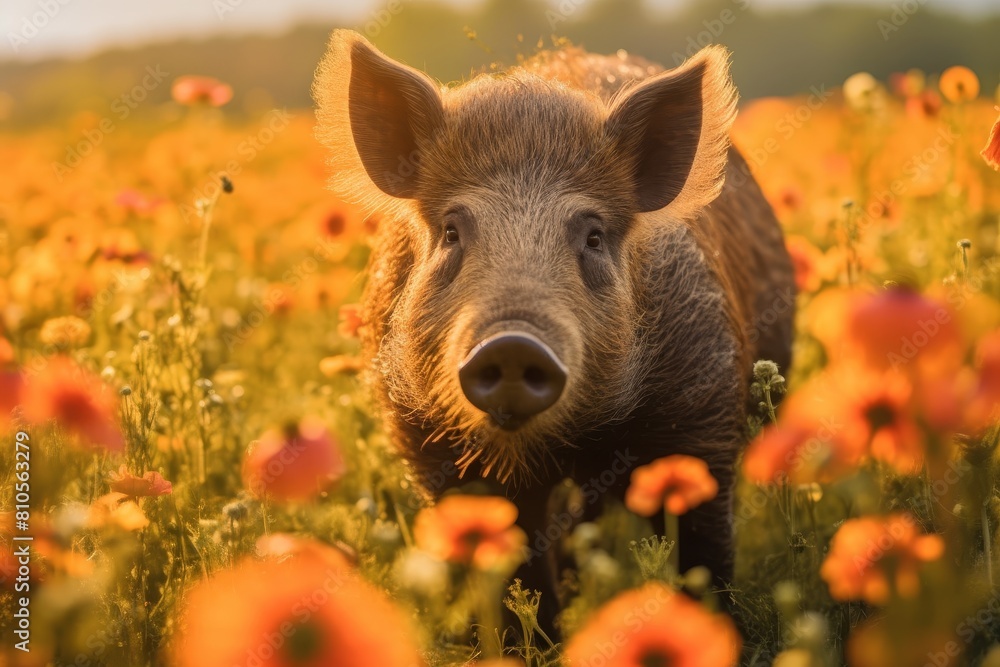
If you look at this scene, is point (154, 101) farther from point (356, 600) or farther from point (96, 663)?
point (356, 600)

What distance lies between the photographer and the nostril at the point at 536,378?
2.62m

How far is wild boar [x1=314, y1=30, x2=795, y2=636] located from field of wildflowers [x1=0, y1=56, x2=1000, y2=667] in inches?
7.1

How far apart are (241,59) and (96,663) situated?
20.8 meters

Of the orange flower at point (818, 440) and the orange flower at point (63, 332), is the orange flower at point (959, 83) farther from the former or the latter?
the orange flower at point (63, 332)

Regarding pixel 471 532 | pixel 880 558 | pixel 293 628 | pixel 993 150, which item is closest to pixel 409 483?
pixel 471 532

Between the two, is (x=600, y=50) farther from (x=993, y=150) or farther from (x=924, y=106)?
(x=993, y=150)

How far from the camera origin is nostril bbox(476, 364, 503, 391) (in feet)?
8.59

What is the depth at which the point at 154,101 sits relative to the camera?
1811 centimetres

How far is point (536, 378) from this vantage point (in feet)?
8.64

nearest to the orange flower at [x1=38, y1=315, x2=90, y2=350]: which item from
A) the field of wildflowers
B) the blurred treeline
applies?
the field of wildflowers

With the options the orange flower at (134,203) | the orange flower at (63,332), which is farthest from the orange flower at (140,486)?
the orange flower at (134,203)

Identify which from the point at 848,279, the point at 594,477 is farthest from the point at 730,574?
the point at 848,279

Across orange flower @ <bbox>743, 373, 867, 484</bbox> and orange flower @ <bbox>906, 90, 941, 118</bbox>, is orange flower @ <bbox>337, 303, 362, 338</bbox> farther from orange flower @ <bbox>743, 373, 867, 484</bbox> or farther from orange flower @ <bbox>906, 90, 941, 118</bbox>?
orange flower @ <bbox>906, 90, 941, 118</bbox>

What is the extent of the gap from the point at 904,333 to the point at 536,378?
1.10 metres
